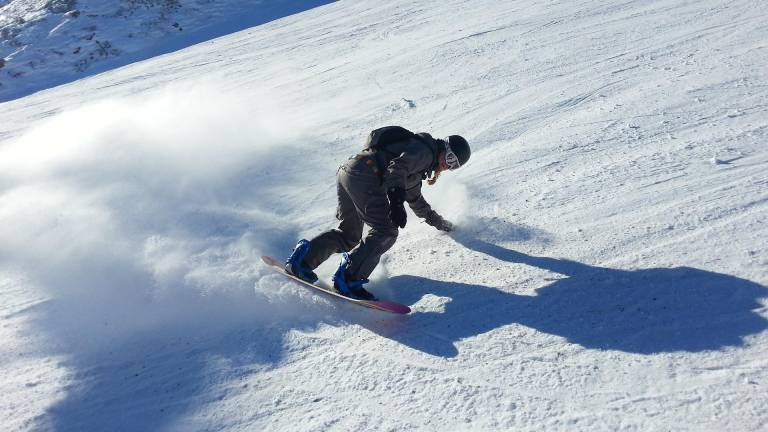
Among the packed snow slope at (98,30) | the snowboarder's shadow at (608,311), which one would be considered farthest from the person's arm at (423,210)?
the packed snow slope at (98,30)

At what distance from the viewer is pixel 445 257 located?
456cm

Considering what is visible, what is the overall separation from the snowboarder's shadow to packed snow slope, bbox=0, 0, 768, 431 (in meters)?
0.02

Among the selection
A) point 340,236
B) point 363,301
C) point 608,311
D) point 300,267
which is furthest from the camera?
point 340,236

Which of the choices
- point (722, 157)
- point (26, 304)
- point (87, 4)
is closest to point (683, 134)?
point (722, 157)

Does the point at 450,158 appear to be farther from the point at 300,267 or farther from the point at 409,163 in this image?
the point at 300,267

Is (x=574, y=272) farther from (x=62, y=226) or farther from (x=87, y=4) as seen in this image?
(x=87, y=4)

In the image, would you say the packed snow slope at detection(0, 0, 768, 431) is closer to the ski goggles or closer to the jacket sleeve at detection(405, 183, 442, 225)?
the jacket sleeve at detection(405, 183, 442, 225)

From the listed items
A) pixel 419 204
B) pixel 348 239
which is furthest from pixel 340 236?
pixel 419 204

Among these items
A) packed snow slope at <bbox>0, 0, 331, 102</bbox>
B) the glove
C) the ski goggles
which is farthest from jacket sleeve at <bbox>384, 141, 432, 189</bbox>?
packed snow slope at <bbox>0, 0, 331, 102</bbox>

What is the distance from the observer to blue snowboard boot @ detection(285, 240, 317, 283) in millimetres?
4285

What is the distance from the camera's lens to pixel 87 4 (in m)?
20.2

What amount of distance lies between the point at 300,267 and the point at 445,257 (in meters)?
1.28

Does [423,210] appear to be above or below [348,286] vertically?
above

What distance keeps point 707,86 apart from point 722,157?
81.6 inches
